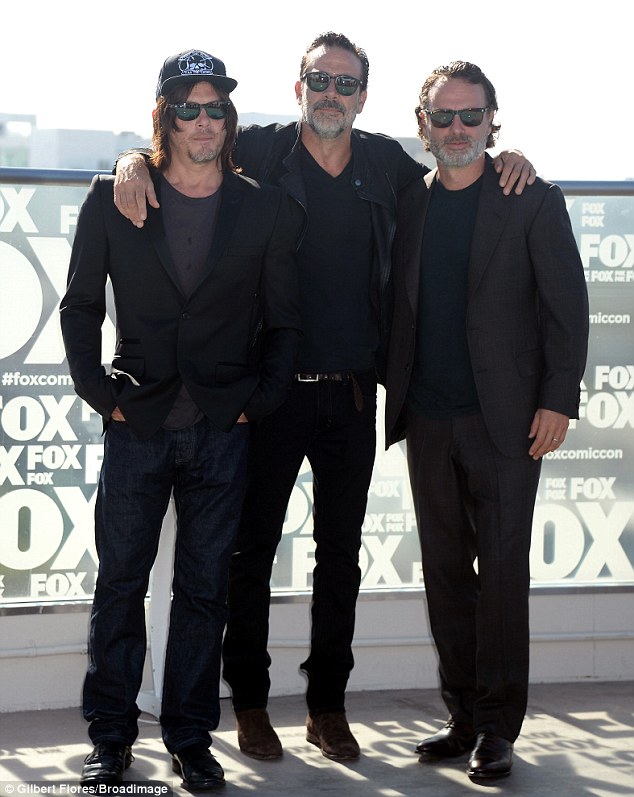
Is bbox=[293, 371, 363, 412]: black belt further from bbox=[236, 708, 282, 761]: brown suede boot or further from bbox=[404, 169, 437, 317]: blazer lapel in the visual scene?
bbox=[236, 708, 282, 761]: brown suede boot

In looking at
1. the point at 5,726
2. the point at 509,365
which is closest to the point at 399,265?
the point at 509,365

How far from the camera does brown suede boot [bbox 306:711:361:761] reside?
3777 millimetres

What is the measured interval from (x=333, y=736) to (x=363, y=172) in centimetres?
185

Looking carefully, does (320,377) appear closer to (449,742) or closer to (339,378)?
(339,378)

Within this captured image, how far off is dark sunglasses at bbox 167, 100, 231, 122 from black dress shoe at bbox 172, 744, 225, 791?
1.87 metres

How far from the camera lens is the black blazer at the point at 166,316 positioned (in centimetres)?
344

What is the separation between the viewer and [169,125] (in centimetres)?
350

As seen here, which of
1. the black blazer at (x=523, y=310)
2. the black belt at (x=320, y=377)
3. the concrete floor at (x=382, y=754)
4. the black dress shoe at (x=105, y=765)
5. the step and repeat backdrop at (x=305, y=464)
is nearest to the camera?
the black dress shoe at (x=105, y=765)

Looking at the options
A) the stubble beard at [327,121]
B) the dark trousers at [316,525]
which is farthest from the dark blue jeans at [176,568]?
the stubble beard at [327,121]

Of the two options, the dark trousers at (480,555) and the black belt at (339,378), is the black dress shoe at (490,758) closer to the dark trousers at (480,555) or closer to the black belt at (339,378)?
the dark trousers at (480,555)

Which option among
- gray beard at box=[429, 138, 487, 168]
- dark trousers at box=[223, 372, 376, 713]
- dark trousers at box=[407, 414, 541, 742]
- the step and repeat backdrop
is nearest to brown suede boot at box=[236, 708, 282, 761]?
dark trousers at box=[223, 372, 376, 713]

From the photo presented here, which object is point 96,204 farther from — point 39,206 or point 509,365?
point 509,365

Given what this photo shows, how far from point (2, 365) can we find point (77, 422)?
345 mm

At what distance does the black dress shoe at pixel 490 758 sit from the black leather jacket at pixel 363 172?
1.25 meters
